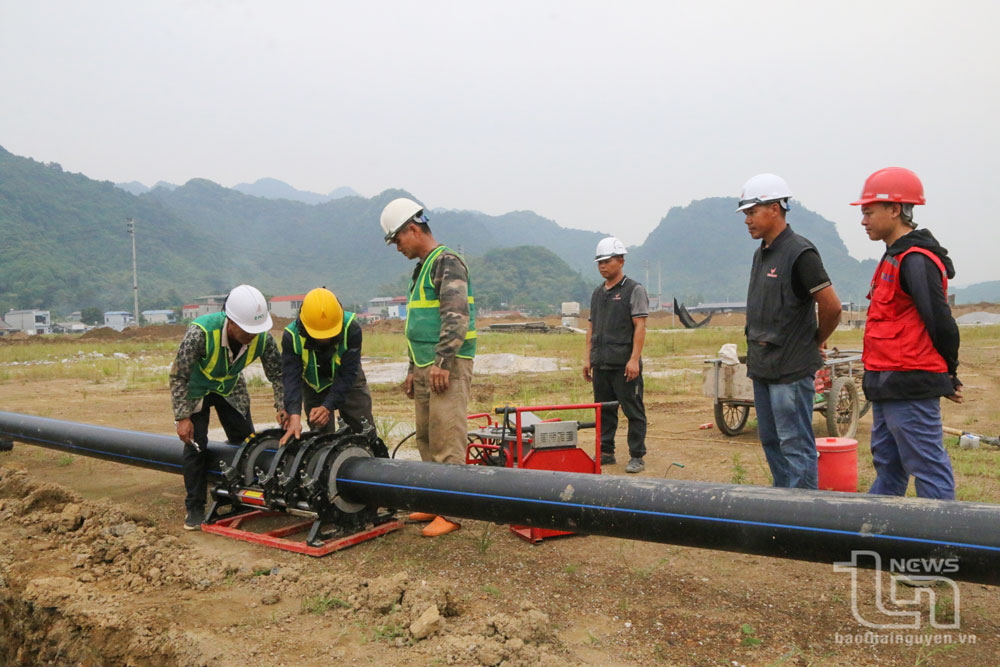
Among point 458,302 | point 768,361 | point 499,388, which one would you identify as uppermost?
point 458,302

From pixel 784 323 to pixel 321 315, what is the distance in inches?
102

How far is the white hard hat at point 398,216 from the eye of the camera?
4230 mm

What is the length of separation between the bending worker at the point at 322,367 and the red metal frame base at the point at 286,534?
1.87 feet

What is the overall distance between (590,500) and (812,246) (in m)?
1.78

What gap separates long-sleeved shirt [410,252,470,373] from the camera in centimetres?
410


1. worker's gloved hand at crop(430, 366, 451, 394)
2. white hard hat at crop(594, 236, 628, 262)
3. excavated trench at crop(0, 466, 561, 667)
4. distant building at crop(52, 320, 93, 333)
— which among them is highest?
white hard hat at crop(594, 236, 628, 262)

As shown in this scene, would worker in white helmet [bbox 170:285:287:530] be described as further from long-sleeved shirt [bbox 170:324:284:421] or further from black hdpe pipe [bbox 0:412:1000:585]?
black hdpe pipe [bbox 0:412:1000:585]

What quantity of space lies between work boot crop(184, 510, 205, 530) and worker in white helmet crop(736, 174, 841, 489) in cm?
344

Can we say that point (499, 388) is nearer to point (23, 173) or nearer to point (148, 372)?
point (148, 372)

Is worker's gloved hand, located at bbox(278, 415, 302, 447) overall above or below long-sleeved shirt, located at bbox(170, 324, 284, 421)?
below

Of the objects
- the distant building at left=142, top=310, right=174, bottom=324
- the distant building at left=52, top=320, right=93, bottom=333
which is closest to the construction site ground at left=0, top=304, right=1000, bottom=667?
the distant building at left=52, top=320, right=93, bottom=333

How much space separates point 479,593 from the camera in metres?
3.29

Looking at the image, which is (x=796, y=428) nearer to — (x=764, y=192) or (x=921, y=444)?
(x=921, y=444)

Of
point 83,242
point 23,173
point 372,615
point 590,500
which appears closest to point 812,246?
point 590,500
